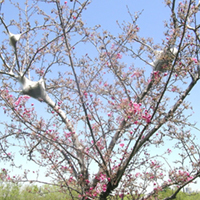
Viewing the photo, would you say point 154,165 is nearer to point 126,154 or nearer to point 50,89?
point 126,154

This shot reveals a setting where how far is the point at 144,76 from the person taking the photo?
4.48 metres

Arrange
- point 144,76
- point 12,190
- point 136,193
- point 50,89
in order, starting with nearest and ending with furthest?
point 136,193
point 144,76
point 50,89
point 12,190

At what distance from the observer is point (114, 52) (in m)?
4.20

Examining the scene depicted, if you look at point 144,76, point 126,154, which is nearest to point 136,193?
point 126,154

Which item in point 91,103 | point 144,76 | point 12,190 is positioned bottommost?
point 12,190

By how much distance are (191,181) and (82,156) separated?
1972mm

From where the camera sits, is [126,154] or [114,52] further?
[114,52]

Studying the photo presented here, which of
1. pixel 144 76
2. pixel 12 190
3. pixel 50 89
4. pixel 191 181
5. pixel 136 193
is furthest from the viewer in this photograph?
pixel 12 190

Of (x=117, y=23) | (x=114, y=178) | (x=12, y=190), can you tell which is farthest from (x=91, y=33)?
(x=12, y=190)

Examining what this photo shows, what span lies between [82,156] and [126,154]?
0.98 meters

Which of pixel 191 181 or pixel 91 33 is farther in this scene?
pixel 91 33

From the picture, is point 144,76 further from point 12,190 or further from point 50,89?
point 12,190

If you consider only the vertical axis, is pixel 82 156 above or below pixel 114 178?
above

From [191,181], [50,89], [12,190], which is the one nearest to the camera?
[191,181]
